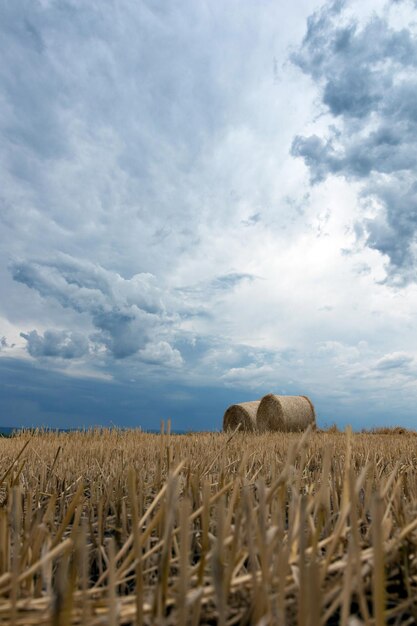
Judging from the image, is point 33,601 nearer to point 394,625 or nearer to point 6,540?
point 6,540

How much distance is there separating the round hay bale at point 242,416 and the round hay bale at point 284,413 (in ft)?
0.71

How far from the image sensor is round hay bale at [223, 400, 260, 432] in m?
13.9

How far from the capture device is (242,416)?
47.0 feet

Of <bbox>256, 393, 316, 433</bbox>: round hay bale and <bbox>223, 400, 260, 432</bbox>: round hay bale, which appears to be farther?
<bbox>223, 400, 260, 432</bbox>: round hay bale

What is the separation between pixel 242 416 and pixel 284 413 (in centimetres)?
172

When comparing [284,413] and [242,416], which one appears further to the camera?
[242,416]

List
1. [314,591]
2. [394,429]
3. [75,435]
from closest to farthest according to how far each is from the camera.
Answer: [314,591] → [75,435] → [394,429]

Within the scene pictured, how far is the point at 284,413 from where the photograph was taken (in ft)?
42.5

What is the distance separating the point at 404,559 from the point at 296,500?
0.90 feet

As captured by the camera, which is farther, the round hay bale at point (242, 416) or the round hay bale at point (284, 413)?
the round hay bale at point (242, 416)

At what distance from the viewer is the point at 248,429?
13906 millimetres

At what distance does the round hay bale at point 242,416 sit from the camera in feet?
45.7

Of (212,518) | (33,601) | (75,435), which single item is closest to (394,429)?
(75,435)

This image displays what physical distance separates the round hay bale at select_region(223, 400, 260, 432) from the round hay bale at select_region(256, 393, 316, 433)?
0.22 m
